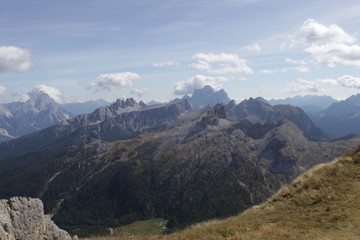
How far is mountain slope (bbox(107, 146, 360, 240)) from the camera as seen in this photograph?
24.7 meters

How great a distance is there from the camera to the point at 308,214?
29188 mm

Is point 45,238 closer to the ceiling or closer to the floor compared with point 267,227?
closer to the floor

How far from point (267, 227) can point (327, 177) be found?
13372 mm

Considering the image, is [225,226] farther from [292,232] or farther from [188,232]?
[292,232]

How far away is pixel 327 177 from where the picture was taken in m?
36.0

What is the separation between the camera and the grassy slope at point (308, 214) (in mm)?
24750

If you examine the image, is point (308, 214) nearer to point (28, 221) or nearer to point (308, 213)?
point (308, 213)

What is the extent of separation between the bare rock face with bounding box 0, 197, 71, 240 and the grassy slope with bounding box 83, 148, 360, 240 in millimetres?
8652

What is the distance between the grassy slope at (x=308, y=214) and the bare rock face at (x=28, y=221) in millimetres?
8652

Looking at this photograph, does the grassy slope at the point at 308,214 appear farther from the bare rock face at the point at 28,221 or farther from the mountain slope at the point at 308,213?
the bare rock face at the point at 28,221

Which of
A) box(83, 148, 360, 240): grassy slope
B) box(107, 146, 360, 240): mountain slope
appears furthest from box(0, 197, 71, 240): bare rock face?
box(107, 146, 360, 240): mountain slope

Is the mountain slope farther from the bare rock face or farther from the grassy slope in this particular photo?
the bare rock face

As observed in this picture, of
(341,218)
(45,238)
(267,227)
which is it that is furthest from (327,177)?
(45,238)

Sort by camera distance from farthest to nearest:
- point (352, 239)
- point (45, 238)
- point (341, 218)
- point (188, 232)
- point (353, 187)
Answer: point (45, 238)
point (353, 187)
point (188, 232)
point (341, 218)
point (352, 239)
